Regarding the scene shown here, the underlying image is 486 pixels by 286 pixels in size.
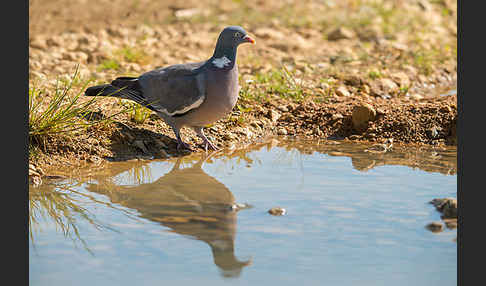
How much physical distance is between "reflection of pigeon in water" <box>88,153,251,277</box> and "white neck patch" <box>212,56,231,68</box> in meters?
0.89

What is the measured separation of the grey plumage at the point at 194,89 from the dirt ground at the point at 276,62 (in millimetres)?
282

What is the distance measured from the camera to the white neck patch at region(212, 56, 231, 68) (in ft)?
17.7

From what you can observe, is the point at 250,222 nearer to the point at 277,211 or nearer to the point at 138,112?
the point at 277,211

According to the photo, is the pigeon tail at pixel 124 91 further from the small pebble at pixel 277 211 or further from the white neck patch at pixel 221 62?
the small pebble at pixel 277 211

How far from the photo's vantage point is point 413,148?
5770 mm

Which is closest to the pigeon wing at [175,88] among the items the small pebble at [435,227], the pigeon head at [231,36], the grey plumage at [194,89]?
the grey plumage at [194,89]

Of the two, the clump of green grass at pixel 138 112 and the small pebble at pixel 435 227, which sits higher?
the clump of green grass at pixel 138 112

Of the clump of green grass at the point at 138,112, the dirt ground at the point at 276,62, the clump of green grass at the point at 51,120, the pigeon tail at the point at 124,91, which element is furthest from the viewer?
the dirt ground at the point at 276,62

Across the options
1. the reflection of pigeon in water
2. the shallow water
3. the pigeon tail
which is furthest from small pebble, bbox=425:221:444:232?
the pigeon tail

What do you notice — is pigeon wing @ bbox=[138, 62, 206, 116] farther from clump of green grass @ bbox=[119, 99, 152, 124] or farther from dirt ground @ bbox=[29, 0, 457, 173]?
dirt ground @ bbox=[29, 0, 457, 173]

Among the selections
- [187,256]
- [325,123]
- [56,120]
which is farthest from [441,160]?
[56,120]

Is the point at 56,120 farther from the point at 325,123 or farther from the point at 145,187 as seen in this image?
the point at 325,123

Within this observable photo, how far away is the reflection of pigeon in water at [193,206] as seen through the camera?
3.52 m

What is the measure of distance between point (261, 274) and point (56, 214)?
1.59 metres
